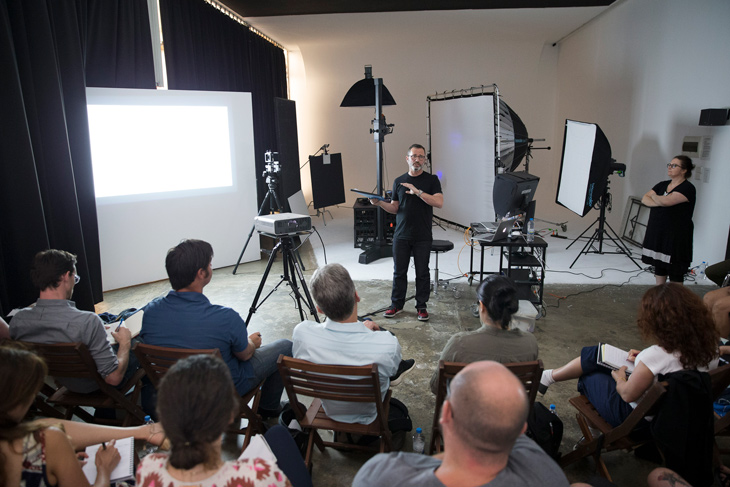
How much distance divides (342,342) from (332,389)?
186 mm

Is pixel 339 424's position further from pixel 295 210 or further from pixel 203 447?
pixel 295 210

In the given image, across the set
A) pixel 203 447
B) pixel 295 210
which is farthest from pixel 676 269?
pixel 295 210

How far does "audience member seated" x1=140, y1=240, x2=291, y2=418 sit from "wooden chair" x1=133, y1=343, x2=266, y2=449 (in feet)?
0.28

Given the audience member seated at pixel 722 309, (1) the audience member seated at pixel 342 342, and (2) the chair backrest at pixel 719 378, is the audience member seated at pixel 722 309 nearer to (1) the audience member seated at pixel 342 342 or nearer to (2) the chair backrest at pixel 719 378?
(2) the chair backrest at pixel 719 378

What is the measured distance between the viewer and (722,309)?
8.66 feet

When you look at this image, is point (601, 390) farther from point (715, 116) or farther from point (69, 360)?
point (715, 116)

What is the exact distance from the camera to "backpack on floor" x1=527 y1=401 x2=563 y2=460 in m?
2.02

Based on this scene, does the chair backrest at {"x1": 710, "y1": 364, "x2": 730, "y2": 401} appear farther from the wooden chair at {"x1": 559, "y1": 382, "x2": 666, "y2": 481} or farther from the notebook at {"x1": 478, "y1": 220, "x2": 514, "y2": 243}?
the notebook at {"x1": 478, "y1": 220, "x2": 514, "y2": 243}

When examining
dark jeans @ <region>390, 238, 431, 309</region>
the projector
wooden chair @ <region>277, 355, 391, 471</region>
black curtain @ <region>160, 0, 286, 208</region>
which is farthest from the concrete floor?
black curtain @ <region>160, 0, 286, 208</region>

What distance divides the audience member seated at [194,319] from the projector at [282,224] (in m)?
1.22

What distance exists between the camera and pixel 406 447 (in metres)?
2.30

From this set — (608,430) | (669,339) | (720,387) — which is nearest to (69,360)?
(608,430)

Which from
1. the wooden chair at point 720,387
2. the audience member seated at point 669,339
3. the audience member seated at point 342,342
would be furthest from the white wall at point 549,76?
the audience member seated at point 342,342

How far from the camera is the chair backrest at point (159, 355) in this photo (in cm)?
183
